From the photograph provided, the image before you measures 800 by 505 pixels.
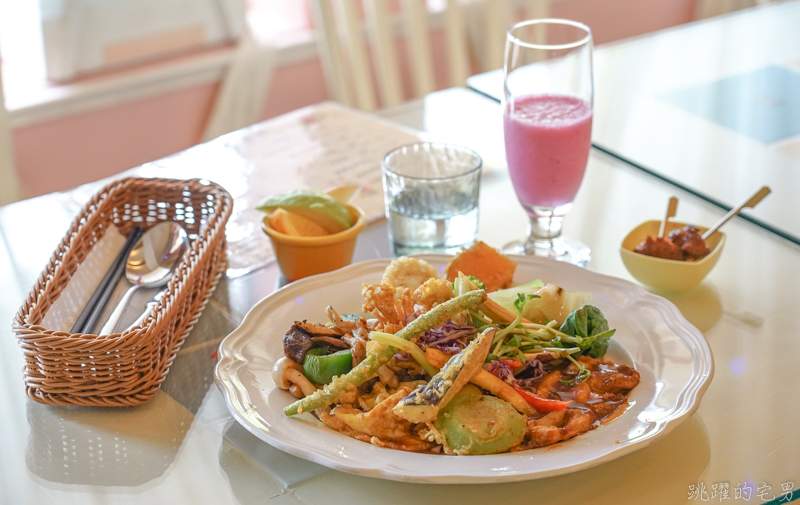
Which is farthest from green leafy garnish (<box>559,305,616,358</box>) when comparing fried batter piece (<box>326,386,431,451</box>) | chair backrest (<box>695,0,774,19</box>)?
chair backrest (<box>695,0,774,19</box>)

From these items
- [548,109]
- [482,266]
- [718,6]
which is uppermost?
[548,109]

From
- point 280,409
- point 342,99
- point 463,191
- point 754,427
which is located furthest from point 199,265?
point 342,99

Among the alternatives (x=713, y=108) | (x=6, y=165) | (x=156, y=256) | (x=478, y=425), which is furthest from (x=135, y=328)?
(x=6, y=165)

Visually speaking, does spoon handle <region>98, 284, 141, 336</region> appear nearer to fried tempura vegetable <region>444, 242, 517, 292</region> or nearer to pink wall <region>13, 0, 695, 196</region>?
fried tempura vegetable <region>444, 242, 517, 292</region>

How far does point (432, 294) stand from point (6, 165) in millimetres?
1722

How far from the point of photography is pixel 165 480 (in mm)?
734

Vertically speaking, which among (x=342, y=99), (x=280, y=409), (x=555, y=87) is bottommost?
(x=342, y=99)

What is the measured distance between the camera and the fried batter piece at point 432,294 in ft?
2.61

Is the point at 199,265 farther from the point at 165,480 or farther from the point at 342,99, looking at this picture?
the point at 342,99

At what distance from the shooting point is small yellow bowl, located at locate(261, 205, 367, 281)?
968mm

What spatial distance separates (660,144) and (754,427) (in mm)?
726

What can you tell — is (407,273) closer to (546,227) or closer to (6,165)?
(546,227)

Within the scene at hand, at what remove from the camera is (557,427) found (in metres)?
0.71

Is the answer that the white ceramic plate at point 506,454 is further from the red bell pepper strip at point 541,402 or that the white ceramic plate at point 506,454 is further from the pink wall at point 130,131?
the pink wall at point 130,131
